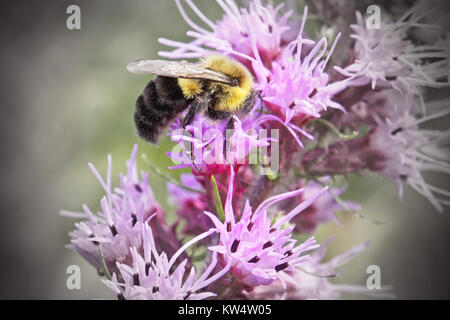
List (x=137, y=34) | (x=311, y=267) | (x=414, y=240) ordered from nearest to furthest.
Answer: (x=311, y=267)
(x=414, y=240)
(x=137, y=34)

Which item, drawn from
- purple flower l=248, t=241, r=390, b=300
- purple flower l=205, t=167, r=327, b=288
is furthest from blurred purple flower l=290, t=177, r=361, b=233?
purple flower l=205, t=167, r=327, b=288

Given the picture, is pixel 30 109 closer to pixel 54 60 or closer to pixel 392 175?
pixel 54 60

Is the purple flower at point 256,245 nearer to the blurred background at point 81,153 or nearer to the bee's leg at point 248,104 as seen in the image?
the bee's leg at point 248,104

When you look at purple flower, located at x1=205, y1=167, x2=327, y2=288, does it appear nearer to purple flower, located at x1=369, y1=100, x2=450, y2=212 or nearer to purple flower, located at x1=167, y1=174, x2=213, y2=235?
purple flower, located at x1=167, y1=174, x2=213, y2=235

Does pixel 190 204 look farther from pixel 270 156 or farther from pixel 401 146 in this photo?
pixel 401 146

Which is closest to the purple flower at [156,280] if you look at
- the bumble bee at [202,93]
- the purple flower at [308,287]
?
the purple flower at [308,287]
